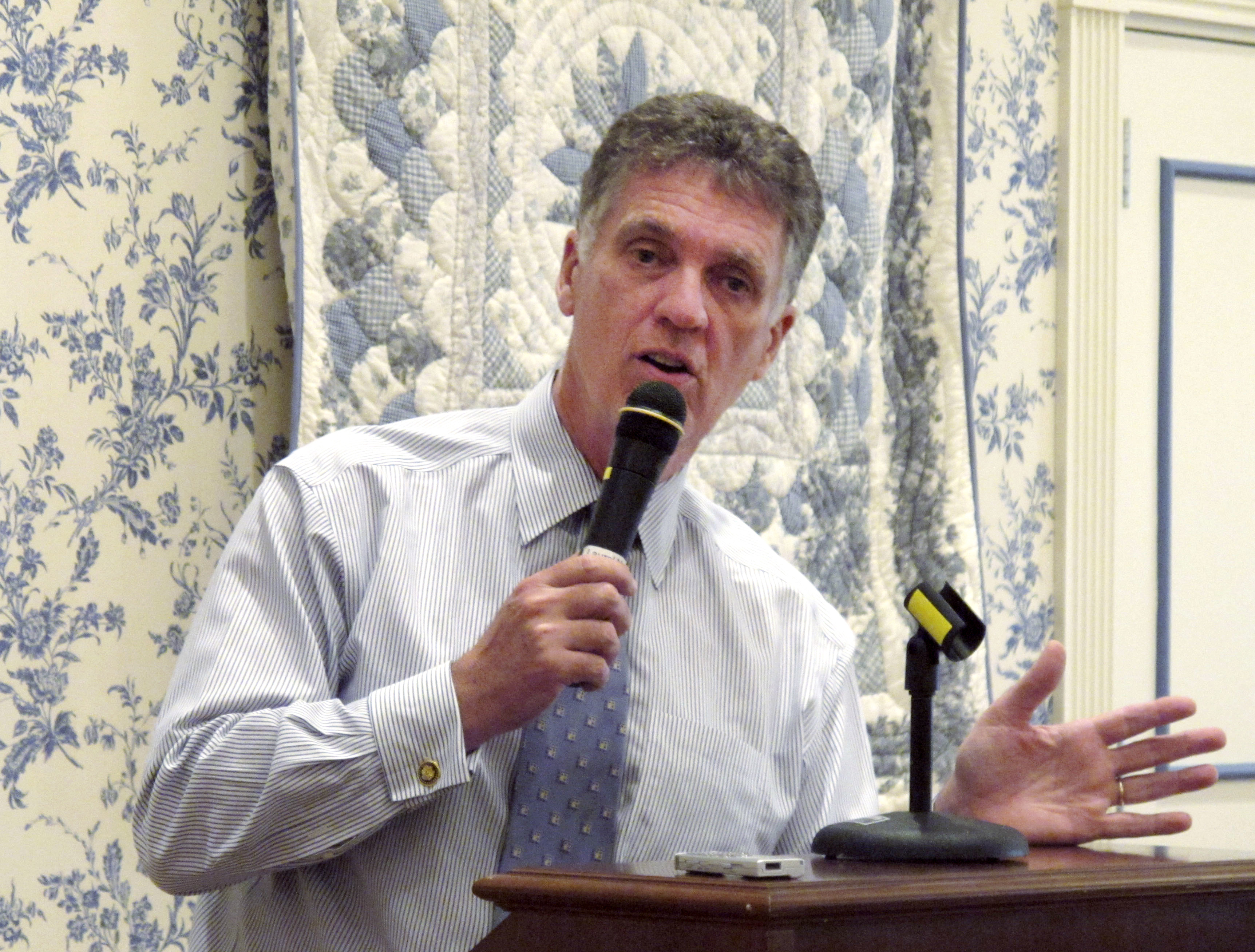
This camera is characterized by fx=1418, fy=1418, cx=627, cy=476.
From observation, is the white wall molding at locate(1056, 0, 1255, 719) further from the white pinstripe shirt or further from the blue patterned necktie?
the blue patterned necktie

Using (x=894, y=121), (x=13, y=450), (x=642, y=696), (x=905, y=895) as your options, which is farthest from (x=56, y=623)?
(x=894, y=121)

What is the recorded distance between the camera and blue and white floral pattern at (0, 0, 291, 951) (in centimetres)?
166

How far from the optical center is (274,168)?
1749 mm

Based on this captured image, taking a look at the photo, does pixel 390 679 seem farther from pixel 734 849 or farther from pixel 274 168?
pixel 274 168

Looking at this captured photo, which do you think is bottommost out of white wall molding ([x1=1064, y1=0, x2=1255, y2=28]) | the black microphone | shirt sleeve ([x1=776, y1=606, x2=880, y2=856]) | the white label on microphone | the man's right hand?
shirt sleeve ([x1=776, y1=606, x2=880, y2=856])

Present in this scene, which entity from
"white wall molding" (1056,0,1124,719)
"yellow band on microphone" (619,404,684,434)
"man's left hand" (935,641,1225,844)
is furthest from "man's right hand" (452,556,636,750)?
"white wall molding" (1056,0,1124,719)

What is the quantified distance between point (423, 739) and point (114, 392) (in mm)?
822

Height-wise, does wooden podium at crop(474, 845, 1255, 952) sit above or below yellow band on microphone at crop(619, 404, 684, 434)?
below

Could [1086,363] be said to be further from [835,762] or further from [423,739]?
[423,739]

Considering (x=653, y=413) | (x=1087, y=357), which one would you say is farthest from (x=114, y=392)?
(x=1087, y=357)

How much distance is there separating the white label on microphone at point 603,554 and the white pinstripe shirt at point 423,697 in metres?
0.17

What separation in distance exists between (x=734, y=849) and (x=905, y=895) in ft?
1.94

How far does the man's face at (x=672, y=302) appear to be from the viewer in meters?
1.32

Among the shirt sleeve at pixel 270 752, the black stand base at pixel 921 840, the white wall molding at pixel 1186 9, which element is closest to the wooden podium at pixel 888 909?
the black stand base at pixel 921 840
